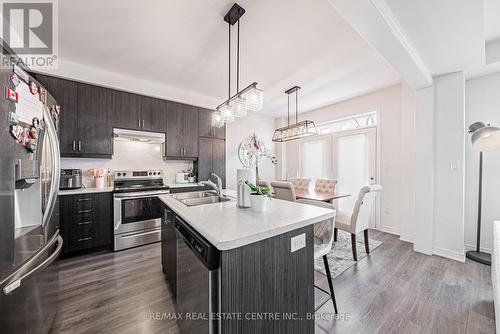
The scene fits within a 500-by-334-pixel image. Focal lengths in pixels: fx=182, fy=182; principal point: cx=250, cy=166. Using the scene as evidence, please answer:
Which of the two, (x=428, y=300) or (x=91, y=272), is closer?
(x=428, y=300)

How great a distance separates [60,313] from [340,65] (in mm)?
4154

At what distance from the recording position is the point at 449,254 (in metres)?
2.46

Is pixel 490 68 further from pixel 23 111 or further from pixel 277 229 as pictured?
pixel 23 111

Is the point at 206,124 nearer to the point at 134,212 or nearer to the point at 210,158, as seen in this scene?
the point at 210,158

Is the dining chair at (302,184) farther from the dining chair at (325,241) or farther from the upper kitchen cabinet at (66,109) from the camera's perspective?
the upper kitchen cabinet at (66,109)

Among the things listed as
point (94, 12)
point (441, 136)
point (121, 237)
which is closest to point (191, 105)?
point (94, 12)

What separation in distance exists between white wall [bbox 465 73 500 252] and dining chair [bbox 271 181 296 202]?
264cm

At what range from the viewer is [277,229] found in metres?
0.98

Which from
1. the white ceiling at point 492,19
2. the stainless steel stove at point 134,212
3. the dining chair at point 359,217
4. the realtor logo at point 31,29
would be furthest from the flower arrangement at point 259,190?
the white ceiling at point 492,19

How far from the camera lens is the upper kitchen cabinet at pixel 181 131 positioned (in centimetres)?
338

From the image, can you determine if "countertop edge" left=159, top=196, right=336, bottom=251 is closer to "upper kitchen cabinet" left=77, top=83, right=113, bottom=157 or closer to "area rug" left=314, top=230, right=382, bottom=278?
"area rug" left=314, top=230, right=382, bottom=278

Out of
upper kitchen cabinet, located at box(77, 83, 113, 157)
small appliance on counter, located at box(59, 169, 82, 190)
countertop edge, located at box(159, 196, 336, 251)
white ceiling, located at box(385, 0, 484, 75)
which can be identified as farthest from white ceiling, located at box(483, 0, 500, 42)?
small appliance on counter, located at box(59, 169, 82, 190)

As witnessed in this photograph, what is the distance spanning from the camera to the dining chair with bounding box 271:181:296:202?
269 centimetres

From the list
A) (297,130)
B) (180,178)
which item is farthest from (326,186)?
(180,178)
